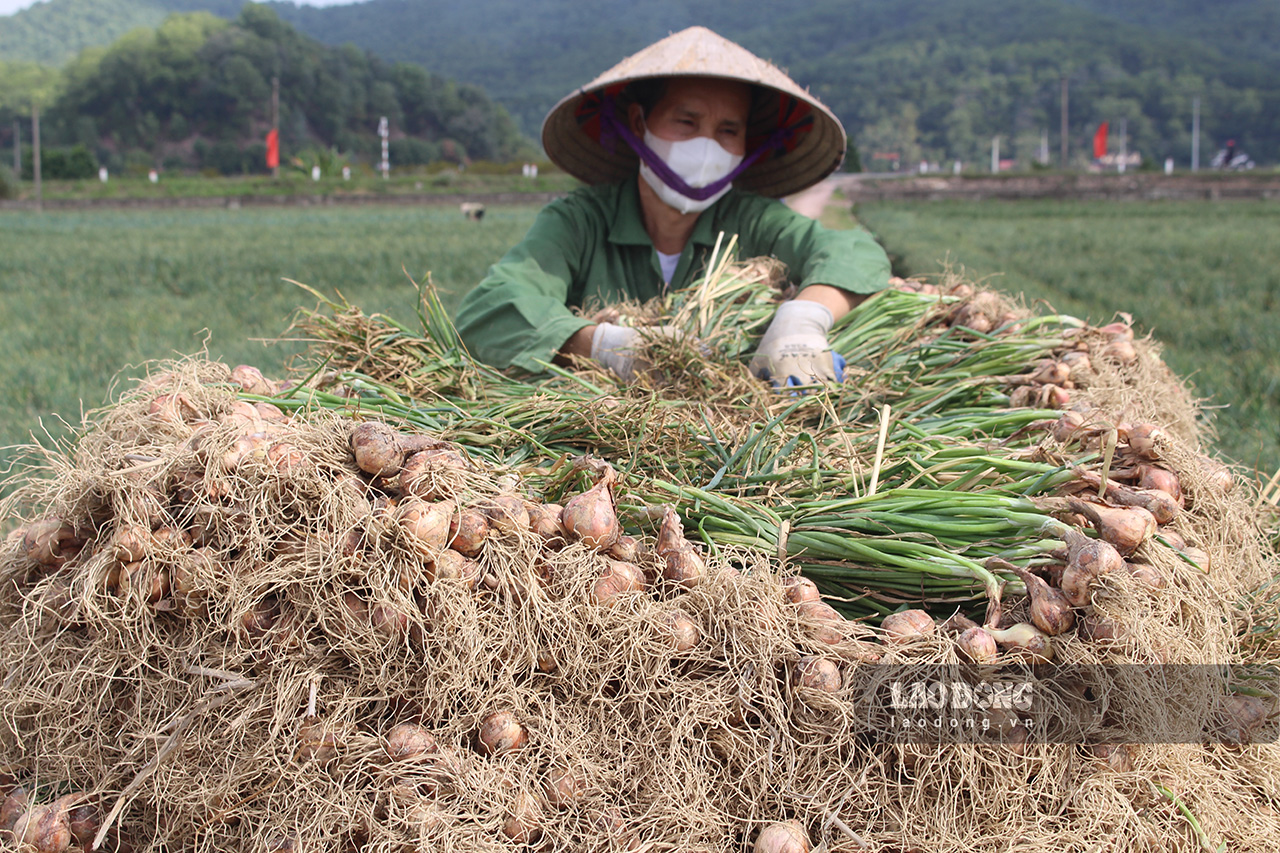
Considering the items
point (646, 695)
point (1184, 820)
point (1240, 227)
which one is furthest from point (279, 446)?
point (1240, 227)

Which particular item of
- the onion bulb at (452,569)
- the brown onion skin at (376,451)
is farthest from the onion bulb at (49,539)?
the onion bulb at (452,569)

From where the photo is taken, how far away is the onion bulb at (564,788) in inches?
43.8

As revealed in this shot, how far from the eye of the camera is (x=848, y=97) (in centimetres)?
10569

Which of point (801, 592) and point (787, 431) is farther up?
point (787, 431)

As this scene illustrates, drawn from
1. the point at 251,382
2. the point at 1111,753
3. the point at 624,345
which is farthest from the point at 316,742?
the point at 624,345

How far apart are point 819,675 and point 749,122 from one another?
235 cm

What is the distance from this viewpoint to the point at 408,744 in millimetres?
1071

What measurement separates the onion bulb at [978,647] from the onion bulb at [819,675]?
6.6 inches

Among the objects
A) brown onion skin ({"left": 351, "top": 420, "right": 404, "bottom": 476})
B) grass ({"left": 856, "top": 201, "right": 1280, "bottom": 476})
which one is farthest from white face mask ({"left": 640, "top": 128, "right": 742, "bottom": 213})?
brown onion skin ({"left": 351, "top": 420, "right": 404, "bottom": 476})

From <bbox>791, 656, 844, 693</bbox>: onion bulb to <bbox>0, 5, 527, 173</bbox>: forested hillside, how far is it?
67.8 metres

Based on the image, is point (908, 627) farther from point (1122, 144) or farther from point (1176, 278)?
point (1122, 144)

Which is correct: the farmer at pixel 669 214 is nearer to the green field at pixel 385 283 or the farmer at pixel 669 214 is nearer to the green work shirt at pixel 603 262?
the green work shirt at pixel 603 262

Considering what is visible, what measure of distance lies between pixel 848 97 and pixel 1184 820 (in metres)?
116

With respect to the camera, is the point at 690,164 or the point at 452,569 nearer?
the point at 452,569
